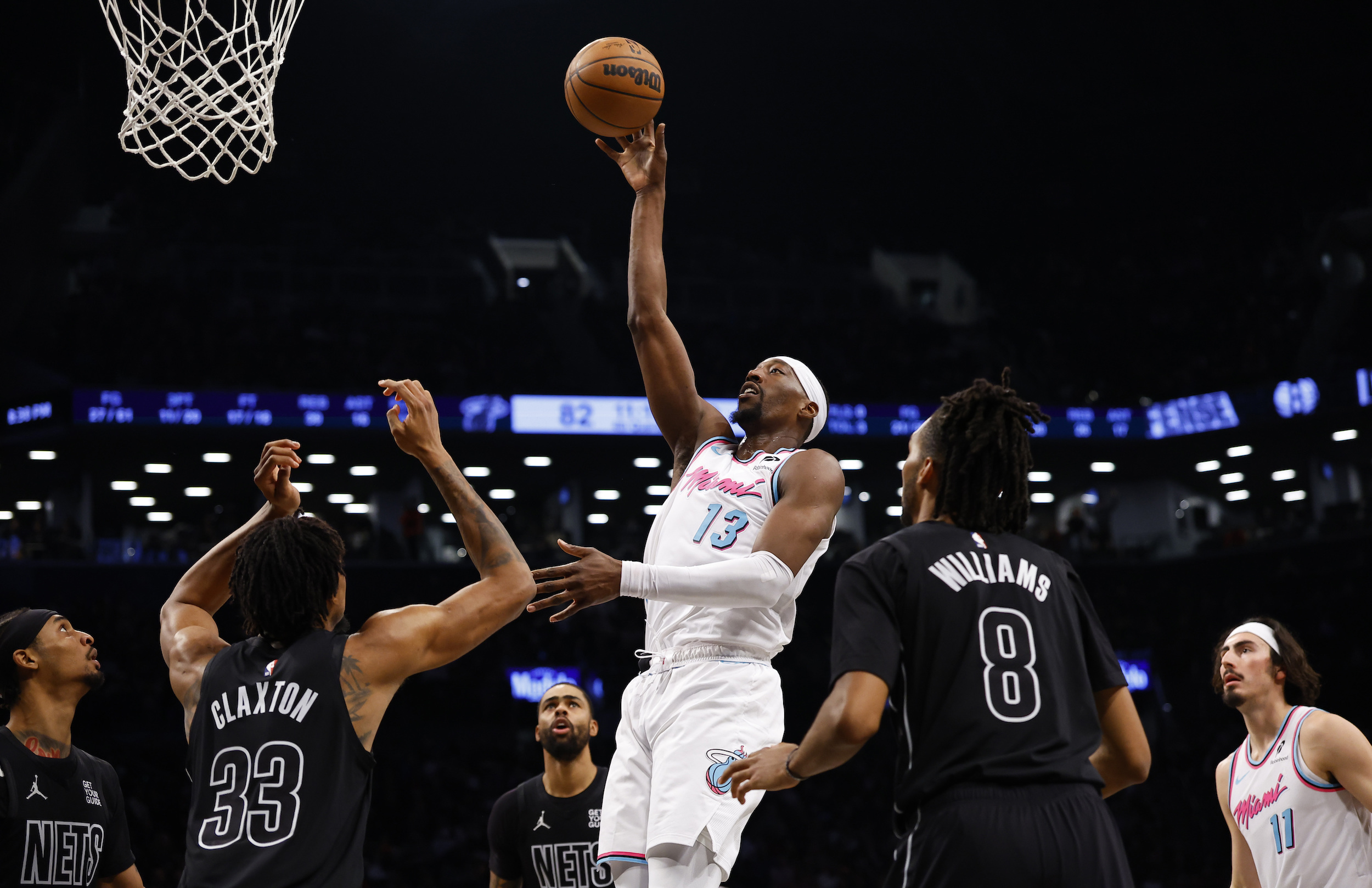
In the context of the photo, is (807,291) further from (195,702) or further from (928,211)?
(195,702)

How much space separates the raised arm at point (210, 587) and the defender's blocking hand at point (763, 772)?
143 centimetres

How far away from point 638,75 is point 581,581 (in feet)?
8.96

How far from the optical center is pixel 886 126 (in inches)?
1094

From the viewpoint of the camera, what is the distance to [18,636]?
4.61 metres

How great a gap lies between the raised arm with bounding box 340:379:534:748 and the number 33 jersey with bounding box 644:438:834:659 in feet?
2.64

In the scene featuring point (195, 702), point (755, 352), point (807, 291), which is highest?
point (807, 291)

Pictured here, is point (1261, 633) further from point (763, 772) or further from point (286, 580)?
point (286, 580)

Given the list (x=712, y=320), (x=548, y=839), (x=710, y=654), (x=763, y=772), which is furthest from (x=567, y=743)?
(x=712, y=320)

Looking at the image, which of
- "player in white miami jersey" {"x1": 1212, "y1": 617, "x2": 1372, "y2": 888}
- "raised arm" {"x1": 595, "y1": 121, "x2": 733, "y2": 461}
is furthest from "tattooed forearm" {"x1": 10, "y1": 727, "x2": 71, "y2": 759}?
"player in white miami jersey" {"x1": 1212, "y1": 617, "x2": 1372, "y2": 888}

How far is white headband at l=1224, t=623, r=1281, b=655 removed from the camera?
5508 millimetres

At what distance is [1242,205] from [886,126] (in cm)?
797

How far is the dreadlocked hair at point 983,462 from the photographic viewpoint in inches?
117

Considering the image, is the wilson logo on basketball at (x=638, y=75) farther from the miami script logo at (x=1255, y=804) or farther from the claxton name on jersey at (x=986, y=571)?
the miami script logo at (x=1255, y=804)

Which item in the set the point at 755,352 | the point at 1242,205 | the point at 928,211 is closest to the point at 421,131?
the point at 755,352
